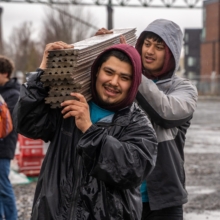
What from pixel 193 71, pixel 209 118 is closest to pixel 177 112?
pixel 209 118

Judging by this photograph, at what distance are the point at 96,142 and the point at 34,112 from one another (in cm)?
44

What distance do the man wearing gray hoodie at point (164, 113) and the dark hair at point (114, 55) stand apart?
70cm

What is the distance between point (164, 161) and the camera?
12.2ft

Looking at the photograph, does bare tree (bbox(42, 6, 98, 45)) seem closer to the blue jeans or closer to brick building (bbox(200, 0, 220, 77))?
brick building (bbox(200, 0, 220, 77))

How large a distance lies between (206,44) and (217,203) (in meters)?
55.0

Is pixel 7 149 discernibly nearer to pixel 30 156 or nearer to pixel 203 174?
pixel 30 156

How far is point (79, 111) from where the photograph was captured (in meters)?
2.75

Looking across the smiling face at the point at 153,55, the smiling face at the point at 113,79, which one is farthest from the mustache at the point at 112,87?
the smiling face at the point at 153,55

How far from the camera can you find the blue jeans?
618 centimetres

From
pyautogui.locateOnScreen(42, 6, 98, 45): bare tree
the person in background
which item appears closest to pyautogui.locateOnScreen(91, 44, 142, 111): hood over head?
the person in background

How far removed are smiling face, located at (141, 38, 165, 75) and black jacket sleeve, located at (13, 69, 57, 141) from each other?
39.7 inches

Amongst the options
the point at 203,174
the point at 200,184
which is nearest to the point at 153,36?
the point at 200,184

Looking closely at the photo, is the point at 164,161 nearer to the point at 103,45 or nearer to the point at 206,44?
the point at 103,45

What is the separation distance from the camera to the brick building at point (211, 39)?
5934 cm
